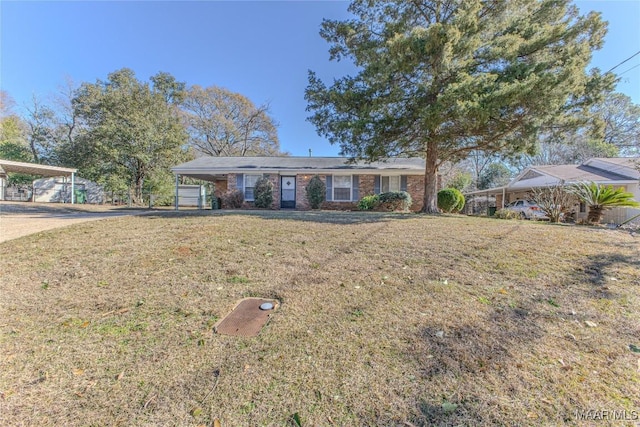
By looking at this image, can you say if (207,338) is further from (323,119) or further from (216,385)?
(323,119)

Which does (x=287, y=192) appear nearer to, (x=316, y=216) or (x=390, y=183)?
(x=390, y=183)

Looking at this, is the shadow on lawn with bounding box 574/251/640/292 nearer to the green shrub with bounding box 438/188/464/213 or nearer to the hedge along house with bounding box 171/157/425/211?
the green shrub with bounding box 438/188/464/213

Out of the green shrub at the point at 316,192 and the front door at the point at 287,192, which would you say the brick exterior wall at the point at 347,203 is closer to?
the front door at the point at 287,192

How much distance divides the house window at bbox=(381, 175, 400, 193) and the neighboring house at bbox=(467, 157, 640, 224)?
721 centimetres

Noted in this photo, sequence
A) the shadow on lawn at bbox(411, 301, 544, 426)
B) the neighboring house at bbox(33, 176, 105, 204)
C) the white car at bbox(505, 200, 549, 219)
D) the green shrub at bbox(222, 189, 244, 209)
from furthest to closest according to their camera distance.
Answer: the neighboring house at bbox(33, 176, 105, 204) < the green shrub at bbox(222, 189, 244, 209) < the white car at bbox(505, 200, 549, 219) < the shadow on lawn at bbox(411, 301, 544, 426)

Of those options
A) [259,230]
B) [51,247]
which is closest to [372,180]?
[259,230]

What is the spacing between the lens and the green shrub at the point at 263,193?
582 inches

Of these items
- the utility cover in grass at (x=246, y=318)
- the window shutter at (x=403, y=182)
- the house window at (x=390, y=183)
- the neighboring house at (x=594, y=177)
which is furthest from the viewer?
the house window at (x=390, y=183)

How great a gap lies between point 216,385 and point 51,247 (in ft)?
16.9

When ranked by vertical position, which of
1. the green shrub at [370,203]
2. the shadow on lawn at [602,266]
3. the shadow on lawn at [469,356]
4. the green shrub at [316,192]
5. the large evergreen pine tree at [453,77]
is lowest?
the shadow on lawn at [469,356]

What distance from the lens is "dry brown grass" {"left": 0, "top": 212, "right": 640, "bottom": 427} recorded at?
1.89 metres

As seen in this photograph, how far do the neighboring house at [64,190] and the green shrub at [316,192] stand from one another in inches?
823

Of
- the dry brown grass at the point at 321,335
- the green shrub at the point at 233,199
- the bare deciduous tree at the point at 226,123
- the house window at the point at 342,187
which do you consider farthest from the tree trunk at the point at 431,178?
the bare deciduous tree at the point at 226,123

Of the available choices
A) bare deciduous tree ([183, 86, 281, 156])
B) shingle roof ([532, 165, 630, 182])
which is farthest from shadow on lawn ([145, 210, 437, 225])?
bare deciduous tree ([183, 86, 281, 156])
